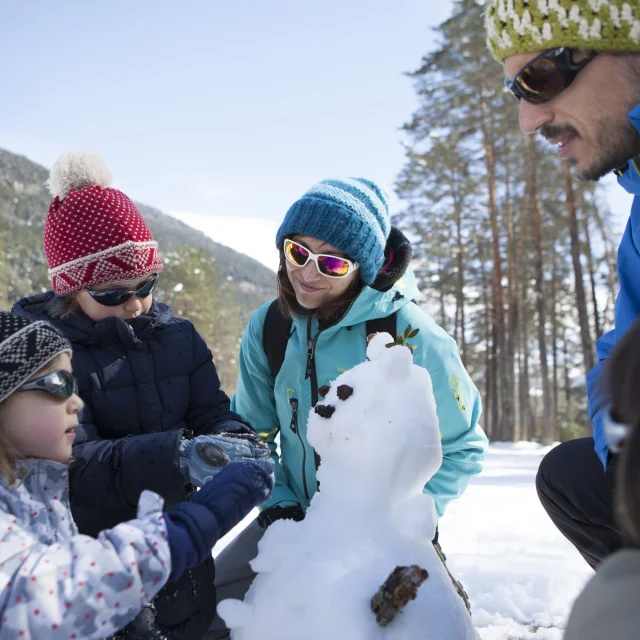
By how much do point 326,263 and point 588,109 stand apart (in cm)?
120

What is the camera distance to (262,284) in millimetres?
144500

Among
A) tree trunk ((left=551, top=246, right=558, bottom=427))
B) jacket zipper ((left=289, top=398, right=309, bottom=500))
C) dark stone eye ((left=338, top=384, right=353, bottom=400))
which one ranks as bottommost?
tree trunk ((left=551, top=246, right=558, bottom=427))

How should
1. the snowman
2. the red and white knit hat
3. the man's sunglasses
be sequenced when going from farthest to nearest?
1. the red and white knit hat
2. the man's sunglasses
3. the snowman

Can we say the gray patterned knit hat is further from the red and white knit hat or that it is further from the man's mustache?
the man's mustache

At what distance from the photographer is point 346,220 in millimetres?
2607

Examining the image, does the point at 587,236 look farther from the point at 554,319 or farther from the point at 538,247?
the point at 554,319

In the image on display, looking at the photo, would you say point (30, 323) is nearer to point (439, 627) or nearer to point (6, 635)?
point (6, 635)

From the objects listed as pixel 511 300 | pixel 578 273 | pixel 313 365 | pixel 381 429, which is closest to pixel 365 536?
pixel 381 429

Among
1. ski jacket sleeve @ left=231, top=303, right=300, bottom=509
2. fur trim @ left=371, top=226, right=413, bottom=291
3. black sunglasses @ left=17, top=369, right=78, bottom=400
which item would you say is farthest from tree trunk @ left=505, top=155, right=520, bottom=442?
black sunglasses @ left=17, top=369, right=78, bottom=400

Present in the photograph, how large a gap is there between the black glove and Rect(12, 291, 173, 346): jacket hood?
3.04 feet

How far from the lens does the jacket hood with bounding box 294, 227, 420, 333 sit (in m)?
2.57

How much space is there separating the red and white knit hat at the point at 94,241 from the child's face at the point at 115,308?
0.03 metres

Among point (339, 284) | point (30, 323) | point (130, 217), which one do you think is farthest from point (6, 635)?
point (339, 284)

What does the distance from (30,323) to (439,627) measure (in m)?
1.40
